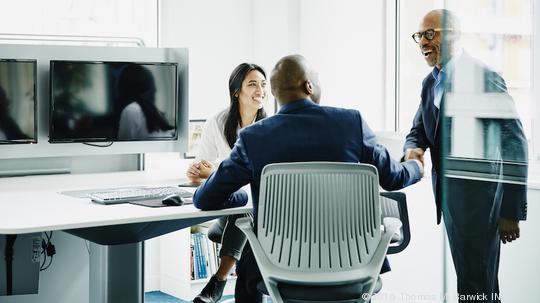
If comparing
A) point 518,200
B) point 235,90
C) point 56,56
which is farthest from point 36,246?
point 518,200

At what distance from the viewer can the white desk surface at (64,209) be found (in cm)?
228

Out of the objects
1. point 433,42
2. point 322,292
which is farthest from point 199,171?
point 433,42

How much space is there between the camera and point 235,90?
12.1 ft

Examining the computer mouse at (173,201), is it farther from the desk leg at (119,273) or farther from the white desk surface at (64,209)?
the desk leg at (119,273)

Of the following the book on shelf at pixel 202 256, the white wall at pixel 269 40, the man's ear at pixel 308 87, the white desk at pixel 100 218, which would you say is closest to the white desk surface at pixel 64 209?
the white desk at pixel 100 218

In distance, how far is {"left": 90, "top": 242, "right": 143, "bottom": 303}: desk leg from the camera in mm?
2773

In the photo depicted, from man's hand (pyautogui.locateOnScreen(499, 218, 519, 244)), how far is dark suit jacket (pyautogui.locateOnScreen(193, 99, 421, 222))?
1.46 ft

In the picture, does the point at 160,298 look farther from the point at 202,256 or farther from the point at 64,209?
the point at 64,209

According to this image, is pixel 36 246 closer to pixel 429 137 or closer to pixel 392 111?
pixel 429 137

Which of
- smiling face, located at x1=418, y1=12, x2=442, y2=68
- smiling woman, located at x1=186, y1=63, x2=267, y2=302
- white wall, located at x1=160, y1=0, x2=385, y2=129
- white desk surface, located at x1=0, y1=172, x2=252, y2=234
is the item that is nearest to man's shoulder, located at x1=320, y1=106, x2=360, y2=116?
smiling face, located at x1=418, y1=12, x2=442, y2=68

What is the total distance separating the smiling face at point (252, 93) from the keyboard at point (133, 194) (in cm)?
85

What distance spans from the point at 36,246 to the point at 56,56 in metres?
0.81

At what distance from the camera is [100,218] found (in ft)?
7.73

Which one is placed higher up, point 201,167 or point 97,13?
point 97,13
